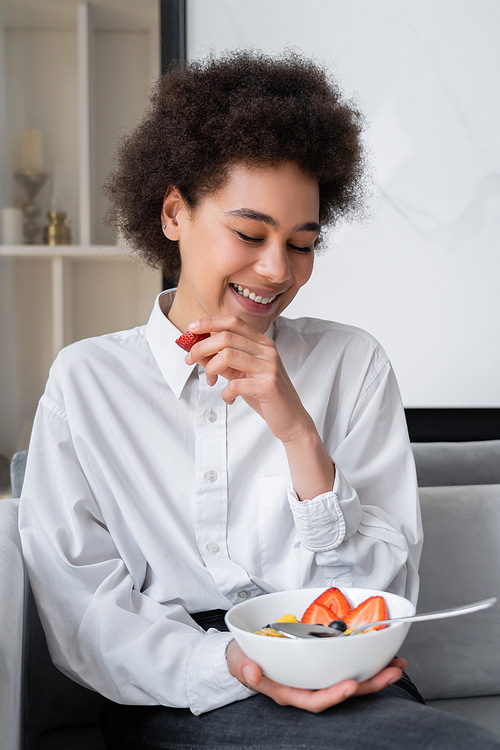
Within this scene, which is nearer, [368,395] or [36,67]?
[368,395]

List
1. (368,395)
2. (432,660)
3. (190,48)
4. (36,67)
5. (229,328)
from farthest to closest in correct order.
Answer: (36,67)
(190,48)
(432,660)
(368,395)
(229,328)

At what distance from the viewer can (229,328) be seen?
97 centimetres

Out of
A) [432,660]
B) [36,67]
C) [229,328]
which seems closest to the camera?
[229,328]

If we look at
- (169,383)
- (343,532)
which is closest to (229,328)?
(169,383)

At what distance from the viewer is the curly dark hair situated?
3.61 ft

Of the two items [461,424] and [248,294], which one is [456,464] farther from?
[248,294]

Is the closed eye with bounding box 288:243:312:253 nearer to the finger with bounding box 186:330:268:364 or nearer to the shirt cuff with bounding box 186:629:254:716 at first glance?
the finger with bounding box 186:330:268:364

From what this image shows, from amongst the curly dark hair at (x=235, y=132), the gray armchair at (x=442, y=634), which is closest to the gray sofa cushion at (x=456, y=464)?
the gray armchair at (x=442, y=634)

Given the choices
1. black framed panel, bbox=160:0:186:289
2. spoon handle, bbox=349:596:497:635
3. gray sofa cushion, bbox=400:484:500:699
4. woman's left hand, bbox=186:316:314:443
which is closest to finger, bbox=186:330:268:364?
woman's left hand, bbox=186:316:314:443

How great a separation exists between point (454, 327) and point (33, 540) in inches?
54.3

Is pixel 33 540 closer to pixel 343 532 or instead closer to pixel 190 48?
pixel 343 532

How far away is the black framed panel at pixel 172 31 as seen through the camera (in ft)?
6.37

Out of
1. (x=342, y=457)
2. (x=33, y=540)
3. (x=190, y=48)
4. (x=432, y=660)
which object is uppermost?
(x=190, y=48)

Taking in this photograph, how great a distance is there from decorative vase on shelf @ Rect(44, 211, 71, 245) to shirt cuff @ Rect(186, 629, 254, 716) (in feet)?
5.28
